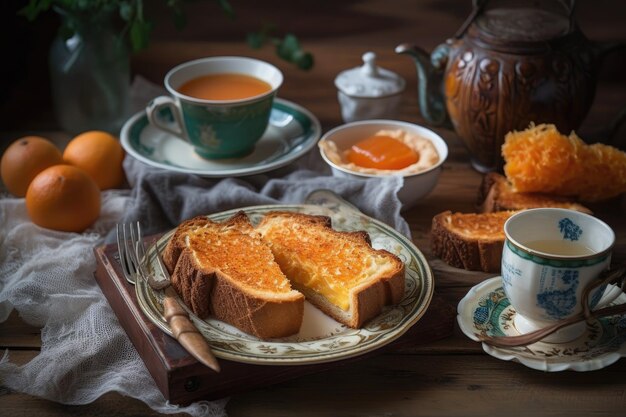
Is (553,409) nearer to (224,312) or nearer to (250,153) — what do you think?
(224,312)

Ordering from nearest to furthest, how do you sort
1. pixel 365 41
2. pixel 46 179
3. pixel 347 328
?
pixel 347 328 → pixel 46 179 → pixel 365 41

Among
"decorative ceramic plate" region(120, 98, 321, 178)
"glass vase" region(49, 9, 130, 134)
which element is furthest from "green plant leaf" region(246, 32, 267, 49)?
"glass vase" region(49, 9, 130, 134)

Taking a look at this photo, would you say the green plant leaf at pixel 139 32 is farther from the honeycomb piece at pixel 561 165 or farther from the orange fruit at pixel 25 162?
the honeycomb piece at pixel 561 165

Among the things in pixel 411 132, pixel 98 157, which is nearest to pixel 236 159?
pixel 98 157

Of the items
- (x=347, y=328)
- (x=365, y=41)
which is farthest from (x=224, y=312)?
(x=365, y=41)

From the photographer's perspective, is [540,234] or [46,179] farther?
[46,179]

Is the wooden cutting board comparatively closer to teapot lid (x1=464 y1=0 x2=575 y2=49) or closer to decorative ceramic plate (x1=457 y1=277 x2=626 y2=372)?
decorative ceramic plate (x1=457 y1=277 x2=626 y2=372)

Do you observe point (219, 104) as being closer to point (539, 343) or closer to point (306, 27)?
point (306, 27)
